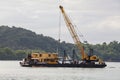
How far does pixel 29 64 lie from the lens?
197375mm

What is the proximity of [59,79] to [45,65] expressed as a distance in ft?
232

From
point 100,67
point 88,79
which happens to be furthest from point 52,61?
point 88,79

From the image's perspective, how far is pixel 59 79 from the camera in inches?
4936

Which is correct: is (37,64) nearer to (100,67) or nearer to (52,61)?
(52,61)

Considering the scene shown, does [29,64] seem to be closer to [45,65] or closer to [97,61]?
[45,65]

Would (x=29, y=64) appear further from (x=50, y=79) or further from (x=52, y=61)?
(x=50, y=79)

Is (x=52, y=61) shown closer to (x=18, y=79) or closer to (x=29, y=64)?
(x=29, y=64)

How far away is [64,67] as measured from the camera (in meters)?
192

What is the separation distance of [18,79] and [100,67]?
78.8 meters

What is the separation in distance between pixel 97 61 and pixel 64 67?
42.5ft

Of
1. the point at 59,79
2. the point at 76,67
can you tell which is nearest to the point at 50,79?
the point at 59,79

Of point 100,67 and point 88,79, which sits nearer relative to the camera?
point 88,79

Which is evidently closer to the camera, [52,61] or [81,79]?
[81,79]

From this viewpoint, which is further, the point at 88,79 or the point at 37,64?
the point at 37,64
